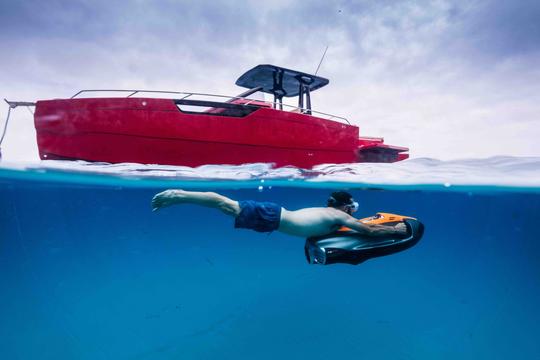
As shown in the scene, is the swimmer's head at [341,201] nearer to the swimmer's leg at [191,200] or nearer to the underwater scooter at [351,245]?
the underwater scooter at [351,245]

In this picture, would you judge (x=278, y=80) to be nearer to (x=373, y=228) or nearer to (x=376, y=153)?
(x=376, y=153)

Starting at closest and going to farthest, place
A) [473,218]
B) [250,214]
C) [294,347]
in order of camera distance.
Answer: [250,214]
[294,347]
[473,218]

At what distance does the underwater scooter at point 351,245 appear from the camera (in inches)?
152

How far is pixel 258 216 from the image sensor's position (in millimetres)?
3779

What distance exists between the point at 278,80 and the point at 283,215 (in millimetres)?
7109

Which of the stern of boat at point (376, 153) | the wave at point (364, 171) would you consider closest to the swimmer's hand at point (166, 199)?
the wave at point (364, 171)

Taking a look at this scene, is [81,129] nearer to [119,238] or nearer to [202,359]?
[202,359]

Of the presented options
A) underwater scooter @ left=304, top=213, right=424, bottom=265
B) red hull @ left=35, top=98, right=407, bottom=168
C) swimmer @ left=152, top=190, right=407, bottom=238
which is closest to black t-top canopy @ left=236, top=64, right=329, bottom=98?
red hull @ left=35, top=98, right=407, bottom=168

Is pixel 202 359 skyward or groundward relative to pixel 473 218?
groundward

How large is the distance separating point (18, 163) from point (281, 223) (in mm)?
9226

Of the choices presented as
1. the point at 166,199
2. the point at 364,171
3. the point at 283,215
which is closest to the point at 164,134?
the point at 166,199

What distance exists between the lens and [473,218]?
1891 centimetres

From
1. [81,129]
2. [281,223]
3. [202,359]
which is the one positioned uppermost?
[81,129]

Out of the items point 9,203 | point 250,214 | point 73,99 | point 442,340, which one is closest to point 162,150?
point 73,99
